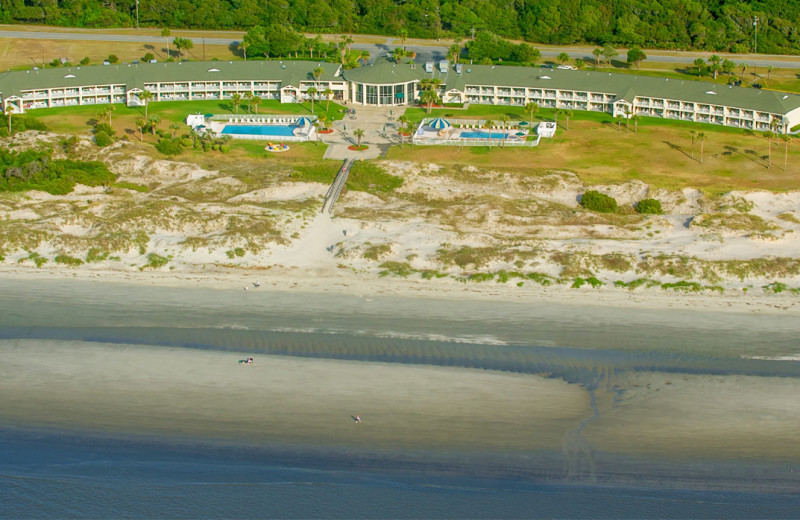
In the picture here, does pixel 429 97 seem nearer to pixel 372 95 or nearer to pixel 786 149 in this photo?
pixel 372 95

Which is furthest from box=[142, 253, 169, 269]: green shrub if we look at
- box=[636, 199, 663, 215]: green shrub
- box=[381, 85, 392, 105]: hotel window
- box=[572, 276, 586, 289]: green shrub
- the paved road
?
the paved road

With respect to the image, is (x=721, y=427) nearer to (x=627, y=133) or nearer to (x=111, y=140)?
(x=627, y=133)

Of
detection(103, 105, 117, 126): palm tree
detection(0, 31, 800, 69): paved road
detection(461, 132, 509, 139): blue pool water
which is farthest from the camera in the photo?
detection(0, 31, 800, 69): paved road

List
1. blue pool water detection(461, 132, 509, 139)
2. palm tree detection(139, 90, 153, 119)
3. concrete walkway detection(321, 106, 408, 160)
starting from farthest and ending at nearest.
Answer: palm tree detection(139, 90, 153, 119), blue pool water detection(461, 132, 509, 139), concrete walkway detection(321, 106, 408, 160)

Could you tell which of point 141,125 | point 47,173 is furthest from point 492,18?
point 47,173

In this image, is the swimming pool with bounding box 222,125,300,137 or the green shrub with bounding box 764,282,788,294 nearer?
the green shrub with bounding box 764,282,788,294

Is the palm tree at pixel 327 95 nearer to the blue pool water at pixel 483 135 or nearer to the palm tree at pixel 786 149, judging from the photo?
the blue pool water at pixel 483 135

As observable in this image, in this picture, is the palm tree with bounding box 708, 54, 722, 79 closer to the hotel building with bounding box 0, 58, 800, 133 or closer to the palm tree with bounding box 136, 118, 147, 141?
the hotel building with bounding box 0, 58, 800, 133
